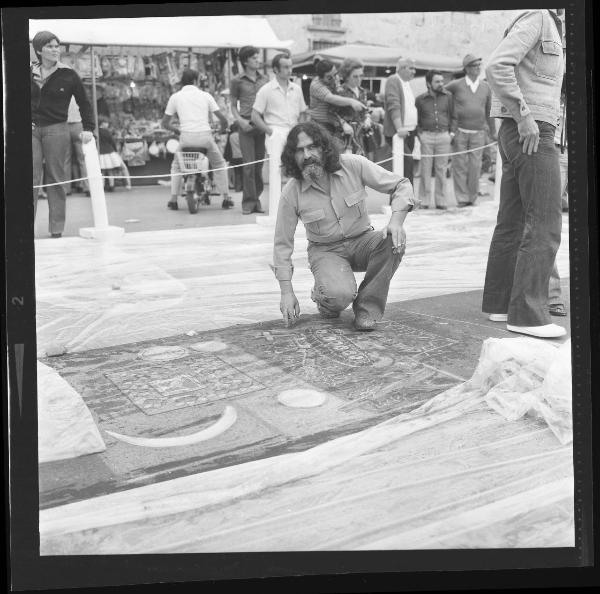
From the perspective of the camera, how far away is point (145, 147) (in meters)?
4.76

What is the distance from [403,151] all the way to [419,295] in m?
2.22

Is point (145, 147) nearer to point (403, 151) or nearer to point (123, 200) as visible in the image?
point (123, 200)

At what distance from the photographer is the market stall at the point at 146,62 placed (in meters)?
2.91

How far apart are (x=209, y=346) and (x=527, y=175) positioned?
4.76 feet

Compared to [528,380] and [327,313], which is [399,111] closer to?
[327,313]

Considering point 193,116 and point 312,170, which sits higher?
point 193,116

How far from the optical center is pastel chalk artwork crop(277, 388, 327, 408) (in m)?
2.54

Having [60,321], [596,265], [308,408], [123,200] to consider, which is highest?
[123,200]

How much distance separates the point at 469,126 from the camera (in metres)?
4.99

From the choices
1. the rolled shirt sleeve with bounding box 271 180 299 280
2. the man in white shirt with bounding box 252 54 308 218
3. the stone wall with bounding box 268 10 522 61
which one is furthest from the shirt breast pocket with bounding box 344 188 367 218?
the man in white shirt with bounding box 252 54 308 218

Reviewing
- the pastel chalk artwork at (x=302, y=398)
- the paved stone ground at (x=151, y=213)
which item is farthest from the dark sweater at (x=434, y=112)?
the pastel chalk artwork at (x=302, y=398)

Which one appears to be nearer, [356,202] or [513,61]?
[513,61]

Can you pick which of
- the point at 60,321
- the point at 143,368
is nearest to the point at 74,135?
the point at 60,321

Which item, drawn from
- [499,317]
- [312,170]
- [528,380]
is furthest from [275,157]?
[528,380]
